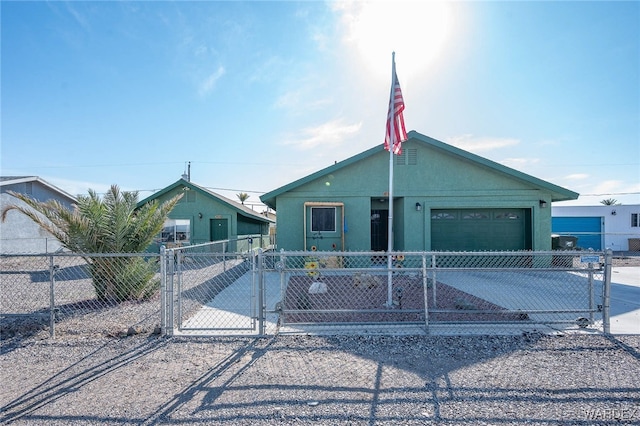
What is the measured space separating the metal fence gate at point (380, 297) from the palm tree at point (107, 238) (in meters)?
1.01

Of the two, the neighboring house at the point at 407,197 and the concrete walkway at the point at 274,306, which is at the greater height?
the neighboring house at the point at 407,197

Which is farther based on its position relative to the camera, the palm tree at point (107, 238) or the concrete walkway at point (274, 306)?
the palm tree at point (107, 238)

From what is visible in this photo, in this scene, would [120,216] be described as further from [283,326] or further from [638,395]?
[638,395]

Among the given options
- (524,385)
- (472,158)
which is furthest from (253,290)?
(472,158)

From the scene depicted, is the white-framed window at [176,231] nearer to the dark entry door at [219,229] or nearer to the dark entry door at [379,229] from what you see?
the dark entry door at [219,229]

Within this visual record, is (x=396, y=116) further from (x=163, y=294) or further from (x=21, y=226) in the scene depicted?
(x=21, y=226)

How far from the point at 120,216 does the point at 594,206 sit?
1111 inches

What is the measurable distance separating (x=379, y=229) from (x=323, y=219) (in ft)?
9.84

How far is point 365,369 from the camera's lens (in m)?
3.79

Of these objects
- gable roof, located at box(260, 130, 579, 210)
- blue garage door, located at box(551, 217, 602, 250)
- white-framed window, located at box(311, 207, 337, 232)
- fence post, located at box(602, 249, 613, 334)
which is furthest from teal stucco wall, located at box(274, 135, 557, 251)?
blue garage door, located at box(551, 217, 602, 250)

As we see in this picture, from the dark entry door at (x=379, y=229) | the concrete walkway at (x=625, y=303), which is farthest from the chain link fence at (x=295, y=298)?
the dark entry door at (x=379, y=229)

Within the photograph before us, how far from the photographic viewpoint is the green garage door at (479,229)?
12.1m

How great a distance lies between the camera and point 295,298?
7133mm

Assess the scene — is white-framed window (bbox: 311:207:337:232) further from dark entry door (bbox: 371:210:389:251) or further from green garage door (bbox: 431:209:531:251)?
green garage door (bbox: 431:209:531:251)
